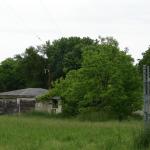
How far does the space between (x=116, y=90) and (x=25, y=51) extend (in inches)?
1916

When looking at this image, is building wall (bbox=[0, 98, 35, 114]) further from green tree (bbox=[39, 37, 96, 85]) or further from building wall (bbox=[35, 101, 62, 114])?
green tree (bbox=[39, 37, 96, 85])

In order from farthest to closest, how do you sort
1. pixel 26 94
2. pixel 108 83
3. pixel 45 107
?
pixel 45 107 < pixel 26 94 < pixel 108 83

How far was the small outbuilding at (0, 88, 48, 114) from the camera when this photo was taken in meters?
74.1

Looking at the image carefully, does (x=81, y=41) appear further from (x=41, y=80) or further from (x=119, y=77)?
(x=119, y=77)

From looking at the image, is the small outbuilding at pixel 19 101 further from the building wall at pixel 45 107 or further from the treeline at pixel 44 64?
the treeline at pixel 44 64

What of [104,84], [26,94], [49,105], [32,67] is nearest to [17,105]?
[26,94]

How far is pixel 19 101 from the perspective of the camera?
246ft

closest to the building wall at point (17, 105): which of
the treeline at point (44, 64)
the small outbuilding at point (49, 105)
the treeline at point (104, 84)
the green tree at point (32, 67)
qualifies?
the small outbuilding at point (49, 105)

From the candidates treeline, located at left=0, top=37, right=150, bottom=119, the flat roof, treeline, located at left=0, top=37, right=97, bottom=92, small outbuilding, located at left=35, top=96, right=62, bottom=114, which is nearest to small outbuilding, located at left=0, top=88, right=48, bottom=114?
the flat roof

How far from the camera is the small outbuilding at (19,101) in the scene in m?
74.1

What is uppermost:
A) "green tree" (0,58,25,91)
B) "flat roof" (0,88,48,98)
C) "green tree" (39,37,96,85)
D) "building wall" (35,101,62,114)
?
"green tree" (39,37,96,85)

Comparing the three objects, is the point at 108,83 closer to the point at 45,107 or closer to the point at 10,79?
the point at 45,107

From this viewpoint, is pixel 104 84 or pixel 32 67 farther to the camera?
pixel 32 67

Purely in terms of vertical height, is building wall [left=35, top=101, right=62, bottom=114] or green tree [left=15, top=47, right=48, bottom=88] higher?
green tree [left=15, top=47, right=48, bottom=88]
